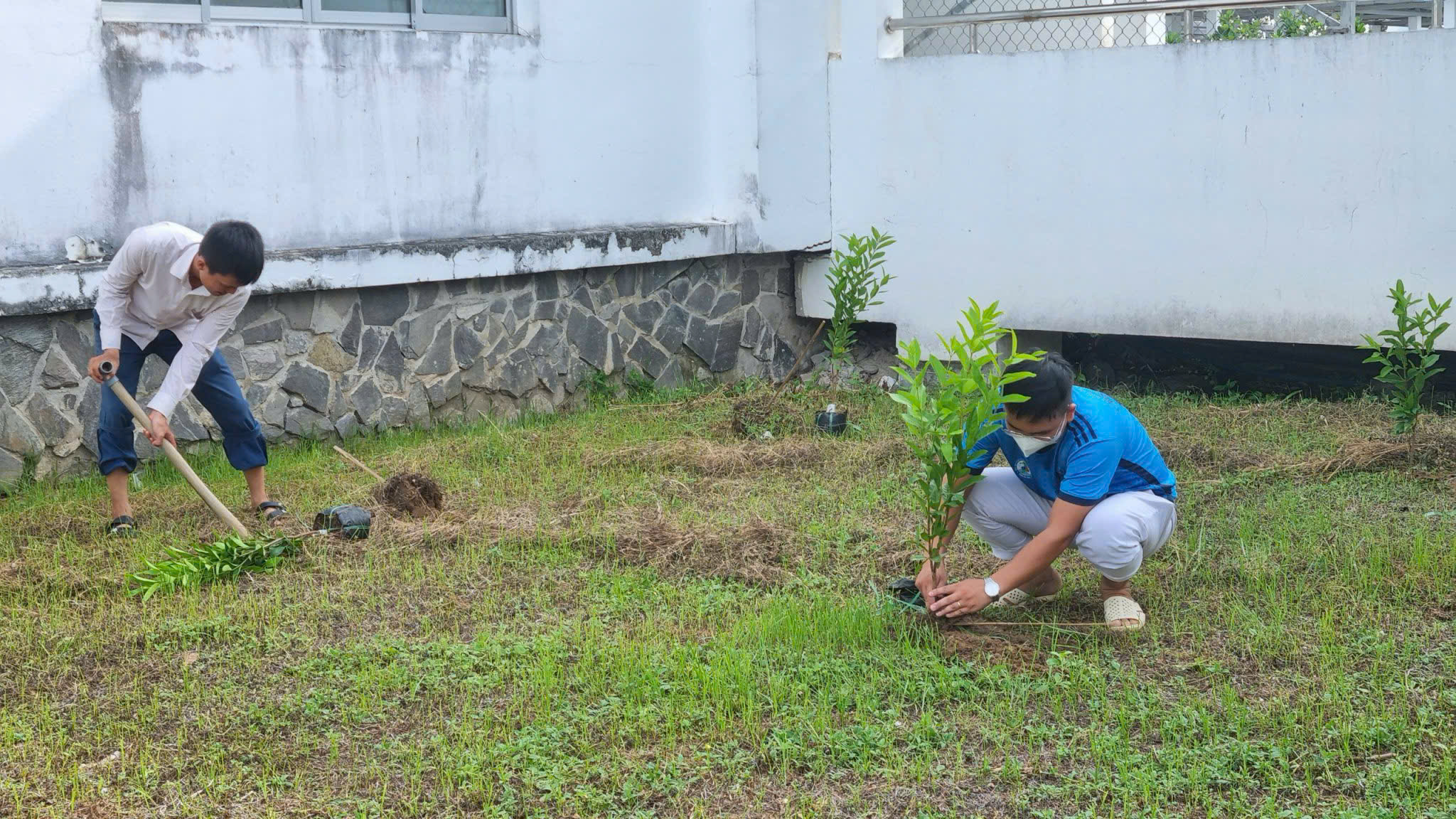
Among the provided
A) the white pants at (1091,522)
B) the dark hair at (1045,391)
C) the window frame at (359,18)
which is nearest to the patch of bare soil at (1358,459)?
the white pants at (1091,522)

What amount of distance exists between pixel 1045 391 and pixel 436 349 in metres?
4.88

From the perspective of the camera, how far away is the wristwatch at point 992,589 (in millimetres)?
4113

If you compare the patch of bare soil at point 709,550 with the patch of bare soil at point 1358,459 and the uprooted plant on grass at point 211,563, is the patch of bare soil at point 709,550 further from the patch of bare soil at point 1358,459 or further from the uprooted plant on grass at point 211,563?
the patch of bare soil at point 1358,459

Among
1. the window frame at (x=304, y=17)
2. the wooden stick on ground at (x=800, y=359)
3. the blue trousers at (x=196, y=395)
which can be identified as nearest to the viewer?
the blue trousers at (x=196, y=395)

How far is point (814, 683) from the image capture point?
13.4ft

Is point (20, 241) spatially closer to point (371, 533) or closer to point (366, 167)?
point (366, 167)

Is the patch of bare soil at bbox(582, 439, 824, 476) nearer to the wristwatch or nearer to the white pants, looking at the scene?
the white pants

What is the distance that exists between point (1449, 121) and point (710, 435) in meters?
4.39

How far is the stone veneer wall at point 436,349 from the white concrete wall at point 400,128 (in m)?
0.33

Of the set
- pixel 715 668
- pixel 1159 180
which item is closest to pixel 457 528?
pixel 715 668

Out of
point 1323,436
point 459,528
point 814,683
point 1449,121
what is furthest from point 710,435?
point 1449,121

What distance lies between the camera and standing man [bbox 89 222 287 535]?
536 cm

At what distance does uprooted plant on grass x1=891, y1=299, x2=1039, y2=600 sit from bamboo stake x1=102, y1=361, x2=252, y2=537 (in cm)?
289

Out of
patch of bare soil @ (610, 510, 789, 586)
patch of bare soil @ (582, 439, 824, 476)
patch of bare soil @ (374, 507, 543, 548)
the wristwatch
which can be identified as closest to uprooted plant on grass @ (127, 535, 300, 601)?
patch of bare soil @ (374, 507, 543, 548)
